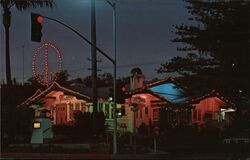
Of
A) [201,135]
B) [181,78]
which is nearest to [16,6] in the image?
[181,78]

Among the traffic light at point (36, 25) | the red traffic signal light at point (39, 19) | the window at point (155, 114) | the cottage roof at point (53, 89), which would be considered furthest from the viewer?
the window at point (155, 114)

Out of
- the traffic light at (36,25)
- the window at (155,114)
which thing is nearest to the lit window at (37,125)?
the traffic light at (36,25)

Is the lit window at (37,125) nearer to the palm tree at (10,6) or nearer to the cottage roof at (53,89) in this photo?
the palm tree at (10,6)

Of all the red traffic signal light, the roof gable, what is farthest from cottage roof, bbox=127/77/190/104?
the red traffic signal light

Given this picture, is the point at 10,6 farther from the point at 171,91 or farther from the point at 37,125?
the point at 171,91

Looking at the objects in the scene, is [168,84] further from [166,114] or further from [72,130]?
[72,130]

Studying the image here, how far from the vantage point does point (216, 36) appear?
41.2m

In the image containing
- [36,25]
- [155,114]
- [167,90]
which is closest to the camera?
[36,25]

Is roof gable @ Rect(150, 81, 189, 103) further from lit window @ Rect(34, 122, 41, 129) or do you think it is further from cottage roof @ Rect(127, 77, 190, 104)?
lit window @ Rect(34, 122, 41, 129)

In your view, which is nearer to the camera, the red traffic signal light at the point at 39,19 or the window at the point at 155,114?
the red traffic signal light at the point at 39,19

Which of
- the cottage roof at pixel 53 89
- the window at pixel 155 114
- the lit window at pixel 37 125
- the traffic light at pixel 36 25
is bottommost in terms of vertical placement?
the lit window at pixel 37 125

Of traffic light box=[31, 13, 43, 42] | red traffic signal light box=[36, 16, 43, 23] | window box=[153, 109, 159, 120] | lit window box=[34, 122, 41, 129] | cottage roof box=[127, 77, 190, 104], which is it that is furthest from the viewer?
window box=[153, 109, 159, 120]

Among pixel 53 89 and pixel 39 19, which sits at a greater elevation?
pixel 39 19

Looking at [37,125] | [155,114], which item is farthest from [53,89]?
[37,125]
